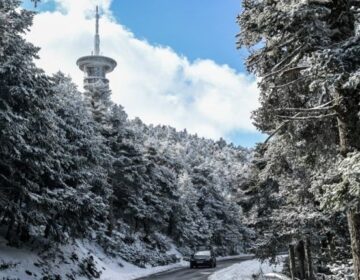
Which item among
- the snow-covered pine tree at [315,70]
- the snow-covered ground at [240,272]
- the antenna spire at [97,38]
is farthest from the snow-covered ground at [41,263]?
the antenna spire at [97,38]

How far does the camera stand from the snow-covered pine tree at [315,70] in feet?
26.6

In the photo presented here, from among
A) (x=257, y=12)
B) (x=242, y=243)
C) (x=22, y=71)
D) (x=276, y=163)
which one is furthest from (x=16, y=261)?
(x=242, y=243)

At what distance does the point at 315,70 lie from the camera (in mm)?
8227

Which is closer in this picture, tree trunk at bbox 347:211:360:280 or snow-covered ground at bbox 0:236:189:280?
tree trunk at bbox 347:211:360:280

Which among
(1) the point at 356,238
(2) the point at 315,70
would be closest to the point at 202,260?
(1) the point at 356,238

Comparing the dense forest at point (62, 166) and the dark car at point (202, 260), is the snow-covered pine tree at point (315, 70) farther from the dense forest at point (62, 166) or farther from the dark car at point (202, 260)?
the dark car at point (202, 260)

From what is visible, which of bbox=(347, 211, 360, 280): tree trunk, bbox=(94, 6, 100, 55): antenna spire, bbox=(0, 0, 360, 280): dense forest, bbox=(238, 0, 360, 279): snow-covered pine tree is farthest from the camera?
bbox=(94, 6, 100, 55): antenna spire

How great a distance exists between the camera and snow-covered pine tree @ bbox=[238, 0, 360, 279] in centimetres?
811

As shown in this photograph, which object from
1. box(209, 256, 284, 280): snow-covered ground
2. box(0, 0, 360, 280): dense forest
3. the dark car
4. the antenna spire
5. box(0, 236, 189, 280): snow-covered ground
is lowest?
box(209, 256, 284, 280): snow-covered ground

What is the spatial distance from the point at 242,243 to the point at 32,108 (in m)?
69.7

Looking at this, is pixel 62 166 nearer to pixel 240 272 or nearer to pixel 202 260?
pixel 240 272

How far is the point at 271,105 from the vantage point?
12.1 metres

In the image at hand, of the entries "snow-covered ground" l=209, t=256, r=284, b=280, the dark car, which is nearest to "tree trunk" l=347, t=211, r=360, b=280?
"snow-covered ground" l=209, t=256, r=284, b=280

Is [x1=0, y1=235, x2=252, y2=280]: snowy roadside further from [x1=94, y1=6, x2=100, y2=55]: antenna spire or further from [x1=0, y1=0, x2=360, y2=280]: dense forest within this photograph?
[x1=94, y1=6, x2=100, y2=55]: antenna spire
